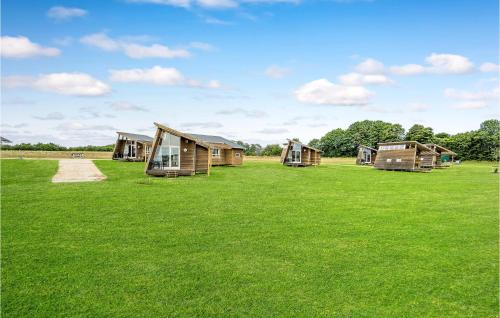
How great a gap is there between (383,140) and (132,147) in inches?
2812

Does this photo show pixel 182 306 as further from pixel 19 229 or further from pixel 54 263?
pixel 19 229

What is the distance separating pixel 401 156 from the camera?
46.5 metres

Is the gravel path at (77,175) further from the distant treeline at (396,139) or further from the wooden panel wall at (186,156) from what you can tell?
the distant treeline at (396,139)

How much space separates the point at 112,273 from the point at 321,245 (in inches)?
215

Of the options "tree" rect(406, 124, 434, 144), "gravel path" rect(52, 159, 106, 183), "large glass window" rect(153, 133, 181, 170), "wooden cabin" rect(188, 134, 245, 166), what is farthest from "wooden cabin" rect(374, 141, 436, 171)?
"tree" rect(406, 124, 434, 144)

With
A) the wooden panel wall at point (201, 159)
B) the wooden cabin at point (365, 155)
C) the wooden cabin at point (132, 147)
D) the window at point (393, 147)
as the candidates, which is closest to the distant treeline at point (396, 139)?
the wooden cabin at point (365, 155)

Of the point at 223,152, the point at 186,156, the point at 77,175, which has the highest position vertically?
the point at 223,152

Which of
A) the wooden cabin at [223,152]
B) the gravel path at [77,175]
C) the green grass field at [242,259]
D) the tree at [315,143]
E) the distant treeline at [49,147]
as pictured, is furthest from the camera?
the tree at [315,143]

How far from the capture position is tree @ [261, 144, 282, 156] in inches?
4200

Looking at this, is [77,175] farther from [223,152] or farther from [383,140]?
[383,140]

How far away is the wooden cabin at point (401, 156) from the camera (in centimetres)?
4512

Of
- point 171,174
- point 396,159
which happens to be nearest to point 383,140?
point 396,159

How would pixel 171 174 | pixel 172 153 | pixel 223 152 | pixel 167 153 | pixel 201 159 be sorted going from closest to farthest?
pixel 171 174, pixel 167 153, pixel 172 153, pixel 201 159, pixel 223 152

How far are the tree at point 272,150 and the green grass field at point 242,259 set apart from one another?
91.3m
